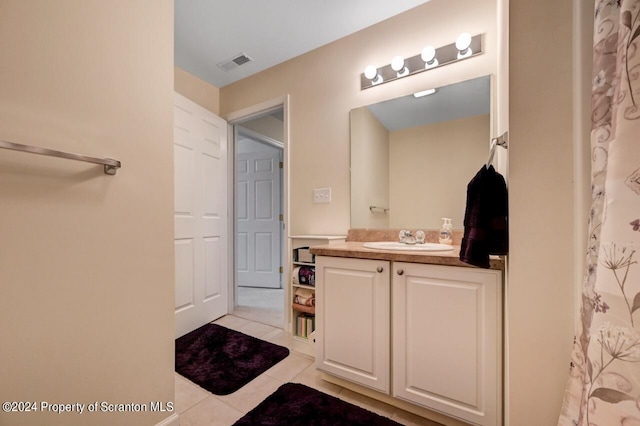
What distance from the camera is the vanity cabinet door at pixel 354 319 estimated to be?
127 cm

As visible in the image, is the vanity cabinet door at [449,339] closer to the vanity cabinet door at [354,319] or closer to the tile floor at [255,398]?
the vanity cabinet door at [354,319]

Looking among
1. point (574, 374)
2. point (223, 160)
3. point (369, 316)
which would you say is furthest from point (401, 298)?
point (223, 160)

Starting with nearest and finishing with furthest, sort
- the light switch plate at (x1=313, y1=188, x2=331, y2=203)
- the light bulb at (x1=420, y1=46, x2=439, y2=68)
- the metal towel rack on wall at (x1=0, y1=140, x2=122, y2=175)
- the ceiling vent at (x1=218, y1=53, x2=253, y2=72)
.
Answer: the metal towel rack on wall at (x1=0, y1=140, x2=122, y2=175), the light bulb at (x1=420, y1=46, x2=439, y2=68), the light switch plate at (x1=313, y1=188, x2=331, y2=203), the ceiling vent at (x1=218, y1=53, x2=253, y2=72)

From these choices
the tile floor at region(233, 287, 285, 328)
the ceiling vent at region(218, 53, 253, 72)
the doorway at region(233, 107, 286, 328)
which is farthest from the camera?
the doorway at region(233, 107, 286, 328)

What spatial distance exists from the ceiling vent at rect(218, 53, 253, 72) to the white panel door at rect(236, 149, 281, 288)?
149 centimetres

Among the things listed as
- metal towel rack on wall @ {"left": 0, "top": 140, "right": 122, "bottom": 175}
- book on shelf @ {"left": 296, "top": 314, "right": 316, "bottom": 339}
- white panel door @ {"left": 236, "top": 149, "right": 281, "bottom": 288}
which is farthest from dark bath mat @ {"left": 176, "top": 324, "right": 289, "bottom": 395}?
white panel door @ {"left": 236, "top": 149, "right": 281, "bottom": 288}

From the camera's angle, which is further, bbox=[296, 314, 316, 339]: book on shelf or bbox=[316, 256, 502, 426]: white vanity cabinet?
bbox=[296, 314, 316, 339]: book on shelf

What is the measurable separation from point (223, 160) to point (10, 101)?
6.26 ft

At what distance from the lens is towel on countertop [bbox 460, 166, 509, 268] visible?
94 cm

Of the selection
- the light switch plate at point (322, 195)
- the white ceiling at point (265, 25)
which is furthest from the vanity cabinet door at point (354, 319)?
the white ceiling at point (265, 25)

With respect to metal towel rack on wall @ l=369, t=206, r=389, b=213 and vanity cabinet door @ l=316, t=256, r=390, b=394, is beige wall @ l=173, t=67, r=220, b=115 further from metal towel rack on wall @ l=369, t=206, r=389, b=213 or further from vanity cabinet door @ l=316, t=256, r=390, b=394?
vanity cabinet door @ l=316, t=256, r=390, b=394

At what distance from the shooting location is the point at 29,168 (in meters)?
0.79

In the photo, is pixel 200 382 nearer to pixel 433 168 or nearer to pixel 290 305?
pixel 290 305

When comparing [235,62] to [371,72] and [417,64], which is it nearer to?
[371,72]
